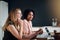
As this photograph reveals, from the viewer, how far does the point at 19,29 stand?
197 cm

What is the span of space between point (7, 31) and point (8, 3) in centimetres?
427

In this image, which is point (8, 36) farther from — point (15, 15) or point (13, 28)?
point (15, 15)

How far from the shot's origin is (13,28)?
191 centimetres

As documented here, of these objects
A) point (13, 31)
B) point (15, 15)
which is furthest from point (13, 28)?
point (15, 15)

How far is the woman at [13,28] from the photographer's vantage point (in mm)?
1833

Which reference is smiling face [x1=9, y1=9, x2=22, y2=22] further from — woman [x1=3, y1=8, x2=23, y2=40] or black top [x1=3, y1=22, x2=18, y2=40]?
black top [x1=3, y1=22, x2=18, y2=40]

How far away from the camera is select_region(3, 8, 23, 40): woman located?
6.01ft

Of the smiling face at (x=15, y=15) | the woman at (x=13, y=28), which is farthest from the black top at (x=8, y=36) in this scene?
the smiling face at (x=15, y=15)

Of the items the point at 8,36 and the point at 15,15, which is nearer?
the point at 8,36

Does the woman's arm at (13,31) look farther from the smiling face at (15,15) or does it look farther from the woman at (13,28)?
the smiling face at (15,15)

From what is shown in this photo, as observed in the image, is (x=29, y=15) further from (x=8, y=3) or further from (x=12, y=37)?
(x=8, y=3)

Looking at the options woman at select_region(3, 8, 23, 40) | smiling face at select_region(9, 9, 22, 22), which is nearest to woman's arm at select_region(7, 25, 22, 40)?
woman at select_region(3, 8, 23, 40)

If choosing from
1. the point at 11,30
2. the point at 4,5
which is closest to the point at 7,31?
the point at 11,30

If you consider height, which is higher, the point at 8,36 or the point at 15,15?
the point at 15,15
